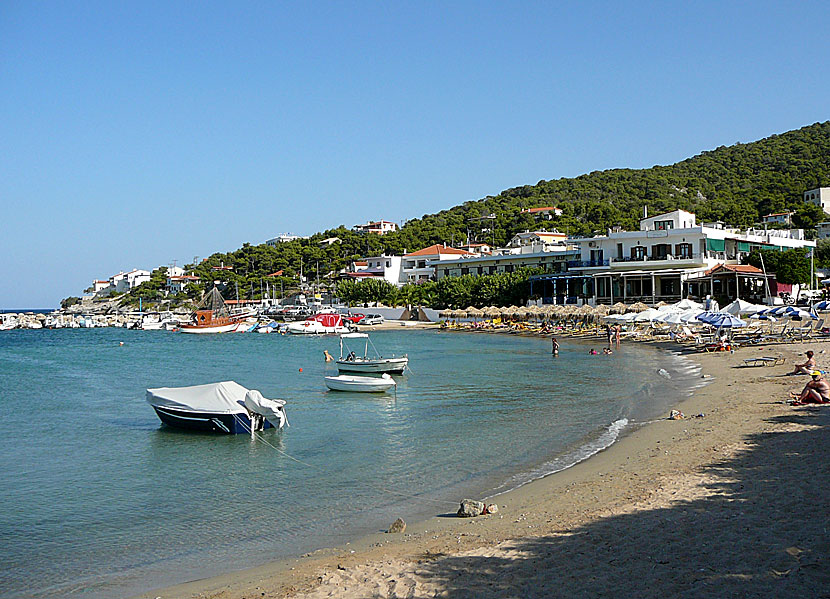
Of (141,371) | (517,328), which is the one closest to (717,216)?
(517,328)

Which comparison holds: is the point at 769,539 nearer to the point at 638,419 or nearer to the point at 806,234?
the point at 638,419

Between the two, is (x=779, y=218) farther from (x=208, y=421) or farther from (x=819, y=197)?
(x=208, y=421)

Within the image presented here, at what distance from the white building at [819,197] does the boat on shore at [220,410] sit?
3870 inches

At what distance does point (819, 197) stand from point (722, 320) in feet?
254

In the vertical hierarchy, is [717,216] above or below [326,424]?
above

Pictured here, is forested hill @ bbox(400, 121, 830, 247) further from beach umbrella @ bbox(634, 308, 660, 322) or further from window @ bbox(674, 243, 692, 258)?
beach umbrella @ bbox(634, 308, 660, 322)

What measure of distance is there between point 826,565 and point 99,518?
10543mm

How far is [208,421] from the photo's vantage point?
1838 cm

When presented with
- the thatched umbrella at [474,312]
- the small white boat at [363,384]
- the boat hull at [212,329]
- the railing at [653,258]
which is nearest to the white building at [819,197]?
the railing at [653,258]

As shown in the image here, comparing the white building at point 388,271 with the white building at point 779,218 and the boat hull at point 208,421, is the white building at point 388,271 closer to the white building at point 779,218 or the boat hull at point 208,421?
the white building at point 779,218

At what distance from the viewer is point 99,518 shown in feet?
37.8

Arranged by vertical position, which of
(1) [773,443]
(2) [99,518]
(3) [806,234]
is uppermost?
(3) [806,234]

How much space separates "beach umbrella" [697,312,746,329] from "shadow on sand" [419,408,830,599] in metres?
25.1

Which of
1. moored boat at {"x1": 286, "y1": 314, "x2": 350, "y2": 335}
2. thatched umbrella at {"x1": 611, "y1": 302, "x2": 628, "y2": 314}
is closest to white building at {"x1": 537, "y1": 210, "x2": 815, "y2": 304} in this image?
thatched umbrella at {"x1": 611, "y1": 302, "x2": 628, "y2": 314}
